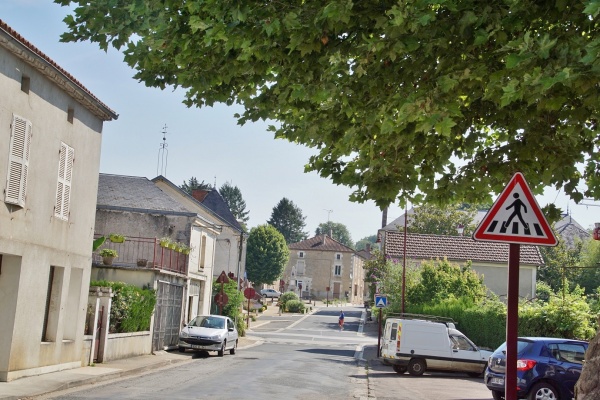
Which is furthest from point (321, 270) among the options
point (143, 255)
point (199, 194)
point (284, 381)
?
point (284, 381)

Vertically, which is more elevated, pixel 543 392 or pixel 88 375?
pixel 543 392

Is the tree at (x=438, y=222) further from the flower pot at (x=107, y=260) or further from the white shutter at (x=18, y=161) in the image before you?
the white shutter at (x=18, y=161)

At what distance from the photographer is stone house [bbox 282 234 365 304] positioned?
113 meters

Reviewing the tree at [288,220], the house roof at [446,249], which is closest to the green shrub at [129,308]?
the house roof at [446,249]

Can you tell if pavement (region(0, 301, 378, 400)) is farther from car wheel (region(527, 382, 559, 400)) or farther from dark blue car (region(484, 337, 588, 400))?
car wheel (region(527, 382, 559, 400))

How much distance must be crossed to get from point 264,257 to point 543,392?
79.9 m

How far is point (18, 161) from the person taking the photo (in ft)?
50.6

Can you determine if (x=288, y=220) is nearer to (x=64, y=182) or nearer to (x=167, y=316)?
(x=167, y=316)

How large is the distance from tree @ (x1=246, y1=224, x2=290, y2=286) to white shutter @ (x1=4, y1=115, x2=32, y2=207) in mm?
79186

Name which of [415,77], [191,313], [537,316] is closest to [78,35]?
[415,77]

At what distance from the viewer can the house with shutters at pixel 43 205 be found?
597 inches

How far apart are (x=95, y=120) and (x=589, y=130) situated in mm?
14632

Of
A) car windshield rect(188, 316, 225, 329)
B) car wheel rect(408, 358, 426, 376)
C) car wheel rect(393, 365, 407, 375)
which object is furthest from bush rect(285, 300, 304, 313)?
car wheel rect(408, 358, 426, 376)

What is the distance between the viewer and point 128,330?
79.8ft
